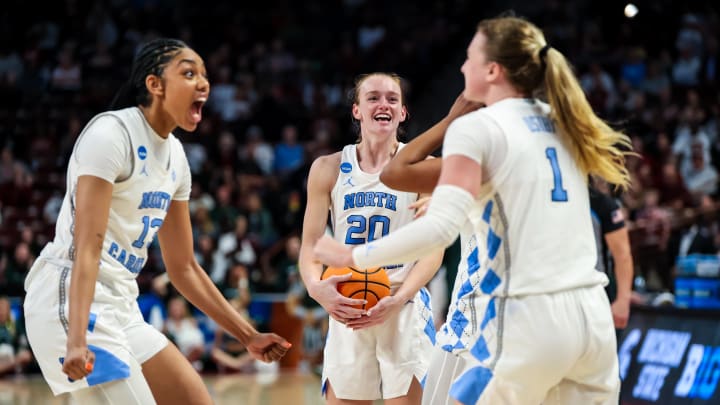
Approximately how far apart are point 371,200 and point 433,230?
1.72 meters

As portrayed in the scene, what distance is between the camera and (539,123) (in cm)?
330

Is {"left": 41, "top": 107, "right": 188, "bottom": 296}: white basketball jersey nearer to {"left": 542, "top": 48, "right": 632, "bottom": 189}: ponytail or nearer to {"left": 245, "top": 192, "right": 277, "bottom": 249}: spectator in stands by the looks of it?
{"left": 542, "top": 48, "right": 632, "bottom": 189}: ponytail

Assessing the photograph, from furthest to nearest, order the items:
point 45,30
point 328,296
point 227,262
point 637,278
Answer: point 45,30 → point 227,262 → point 637,278 → point 328,296

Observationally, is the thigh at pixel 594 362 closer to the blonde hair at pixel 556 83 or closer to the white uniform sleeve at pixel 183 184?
the blonde hair at pixel 556 83

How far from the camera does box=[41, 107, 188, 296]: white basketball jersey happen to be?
3.82 meters

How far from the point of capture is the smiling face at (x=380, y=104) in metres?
4.85

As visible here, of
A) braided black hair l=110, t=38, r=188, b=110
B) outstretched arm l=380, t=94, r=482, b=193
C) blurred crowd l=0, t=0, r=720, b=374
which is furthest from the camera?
blurred crowd l=0, t=0, r=720, b=374

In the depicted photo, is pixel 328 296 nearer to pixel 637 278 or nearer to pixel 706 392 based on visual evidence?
pixel 706 392

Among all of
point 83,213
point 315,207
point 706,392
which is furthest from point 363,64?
point 83,213

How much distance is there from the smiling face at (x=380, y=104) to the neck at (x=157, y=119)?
1132 millimetres

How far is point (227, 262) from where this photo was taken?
44.7 feet

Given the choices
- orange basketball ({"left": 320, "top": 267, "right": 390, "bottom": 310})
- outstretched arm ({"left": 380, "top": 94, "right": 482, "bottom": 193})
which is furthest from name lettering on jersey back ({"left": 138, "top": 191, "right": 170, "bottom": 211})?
outstretched arm ({"left": 380, "top": 94, "right": 482, "bottom": 193})

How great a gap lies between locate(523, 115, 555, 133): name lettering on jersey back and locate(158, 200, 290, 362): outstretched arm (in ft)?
5.37

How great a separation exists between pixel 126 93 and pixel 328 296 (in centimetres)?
123
